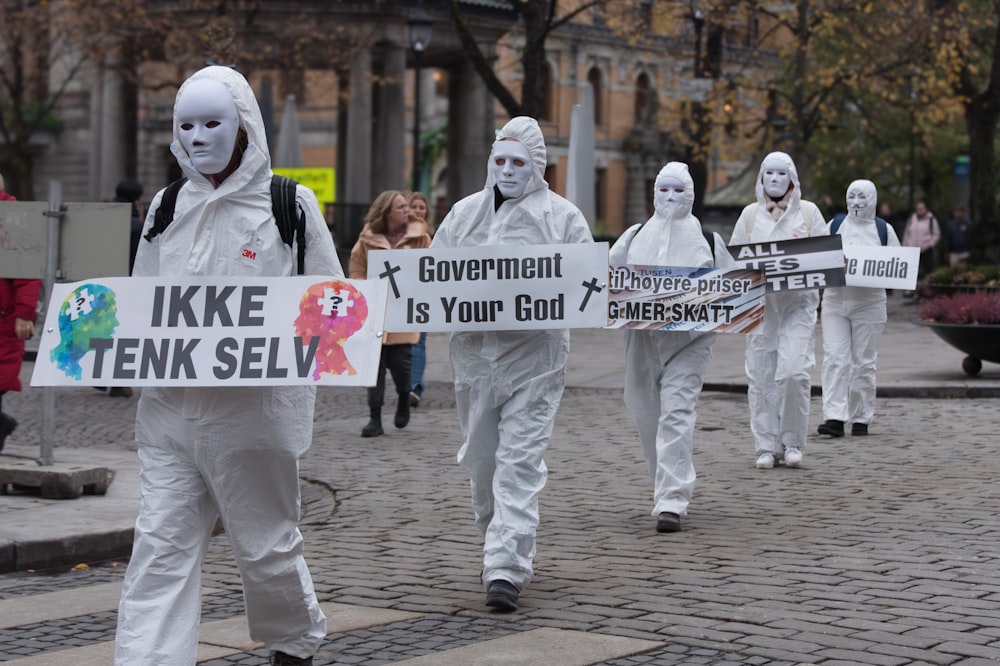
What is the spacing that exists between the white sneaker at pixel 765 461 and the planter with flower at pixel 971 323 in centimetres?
649

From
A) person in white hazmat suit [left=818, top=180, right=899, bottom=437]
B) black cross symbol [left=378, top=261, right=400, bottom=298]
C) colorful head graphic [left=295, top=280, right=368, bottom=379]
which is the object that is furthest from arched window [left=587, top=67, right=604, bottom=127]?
colorful head graphic [left=295, top=280, right=368, bottom=379]

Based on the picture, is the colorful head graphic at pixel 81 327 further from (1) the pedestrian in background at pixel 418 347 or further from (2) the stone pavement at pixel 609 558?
(1) the pedestrian in background at pixel 418 347

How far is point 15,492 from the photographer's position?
986 centimetres

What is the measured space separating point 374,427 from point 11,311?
356cm

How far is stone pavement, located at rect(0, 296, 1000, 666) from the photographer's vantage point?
6145 millimetres

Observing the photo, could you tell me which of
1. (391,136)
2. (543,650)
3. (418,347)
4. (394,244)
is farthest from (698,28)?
(543,650)

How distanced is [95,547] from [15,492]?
1.71m

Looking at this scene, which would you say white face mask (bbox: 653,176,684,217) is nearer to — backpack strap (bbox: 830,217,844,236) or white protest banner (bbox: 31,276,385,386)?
white protest banner (bbox: 31,276,385,386)

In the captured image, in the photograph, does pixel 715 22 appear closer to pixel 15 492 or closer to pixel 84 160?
pixel 15 492

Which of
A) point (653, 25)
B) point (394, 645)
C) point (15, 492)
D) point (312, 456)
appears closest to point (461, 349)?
point (394, 645)

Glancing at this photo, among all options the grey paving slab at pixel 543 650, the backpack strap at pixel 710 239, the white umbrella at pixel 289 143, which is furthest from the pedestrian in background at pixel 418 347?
the white umbrella at pixel 289 143

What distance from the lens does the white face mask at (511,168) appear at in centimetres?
734

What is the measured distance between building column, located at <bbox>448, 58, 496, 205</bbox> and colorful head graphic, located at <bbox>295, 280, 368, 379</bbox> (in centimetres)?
3493

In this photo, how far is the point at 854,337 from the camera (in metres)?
13.3
